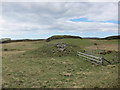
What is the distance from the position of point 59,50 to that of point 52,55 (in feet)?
9.70

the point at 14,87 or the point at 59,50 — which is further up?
the point at 59,50

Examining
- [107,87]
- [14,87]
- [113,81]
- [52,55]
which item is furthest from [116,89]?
[52,55]

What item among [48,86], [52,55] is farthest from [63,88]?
[52,55]

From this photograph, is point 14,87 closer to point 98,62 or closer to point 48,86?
point 48,86

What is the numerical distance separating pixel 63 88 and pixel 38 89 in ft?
6.73

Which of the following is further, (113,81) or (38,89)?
(113,81)

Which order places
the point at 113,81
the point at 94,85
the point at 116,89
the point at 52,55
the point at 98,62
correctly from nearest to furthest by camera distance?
the point at 116,89
the point at 94,85
the point at 113,81
the point at 98,62
the point at 52,55

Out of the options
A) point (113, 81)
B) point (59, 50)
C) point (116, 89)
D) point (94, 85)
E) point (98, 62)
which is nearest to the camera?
point (116, 89)

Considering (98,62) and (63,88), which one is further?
(98,62)

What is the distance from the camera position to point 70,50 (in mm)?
27500

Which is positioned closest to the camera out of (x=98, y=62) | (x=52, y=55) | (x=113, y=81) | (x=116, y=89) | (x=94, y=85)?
(x=116, y=89)

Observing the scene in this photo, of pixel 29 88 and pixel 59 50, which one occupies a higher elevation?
pixel 59 50

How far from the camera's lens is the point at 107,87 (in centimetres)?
826

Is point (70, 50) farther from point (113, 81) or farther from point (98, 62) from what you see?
point (113, 81)
